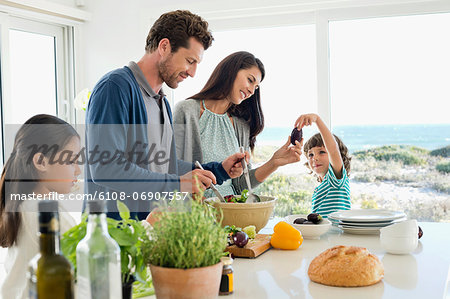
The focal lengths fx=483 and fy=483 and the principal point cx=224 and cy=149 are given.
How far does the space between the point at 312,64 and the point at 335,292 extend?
2.78m

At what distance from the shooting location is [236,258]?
1.50m

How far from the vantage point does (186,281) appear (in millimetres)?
909

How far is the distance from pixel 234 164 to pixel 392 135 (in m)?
1.77

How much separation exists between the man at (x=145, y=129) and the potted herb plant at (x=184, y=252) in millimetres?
820

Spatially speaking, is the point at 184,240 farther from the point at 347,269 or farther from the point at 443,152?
the point at 443,152

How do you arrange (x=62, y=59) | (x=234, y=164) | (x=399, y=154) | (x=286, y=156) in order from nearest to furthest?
(x=234, y=164) < (x=286, y=156) < (x=399, y=154) < (x=62, y=59)

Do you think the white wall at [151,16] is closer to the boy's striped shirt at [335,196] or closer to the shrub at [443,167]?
the shrub at [443,167]

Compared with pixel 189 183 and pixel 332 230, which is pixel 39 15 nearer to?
pixel 189 183

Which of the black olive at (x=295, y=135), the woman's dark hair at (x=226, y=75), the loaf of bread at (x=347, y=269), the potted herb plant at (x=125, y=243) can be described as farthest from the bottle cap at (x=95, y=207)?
the woman's dark hair at (x=226, y=75)

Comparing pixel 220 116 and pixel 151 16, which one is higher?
pixel 151 16

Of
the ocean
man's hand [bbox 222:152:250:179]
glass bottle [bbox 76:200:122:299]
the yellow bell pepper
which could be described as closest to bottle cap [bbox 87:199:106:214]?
glass bottle [bbox 76:200:122:299]

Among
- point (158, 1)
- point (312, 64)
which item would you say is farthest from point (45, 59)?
point (312, 64)

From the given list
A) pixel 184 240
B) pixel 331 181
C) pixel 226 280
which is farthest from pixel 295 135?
pixel 184 240

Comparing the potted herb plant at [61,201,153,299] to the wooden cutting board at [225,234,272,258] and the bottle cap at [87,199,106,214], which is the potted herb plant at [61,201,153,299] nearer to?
the bottle cap at [87,199,106,214]
